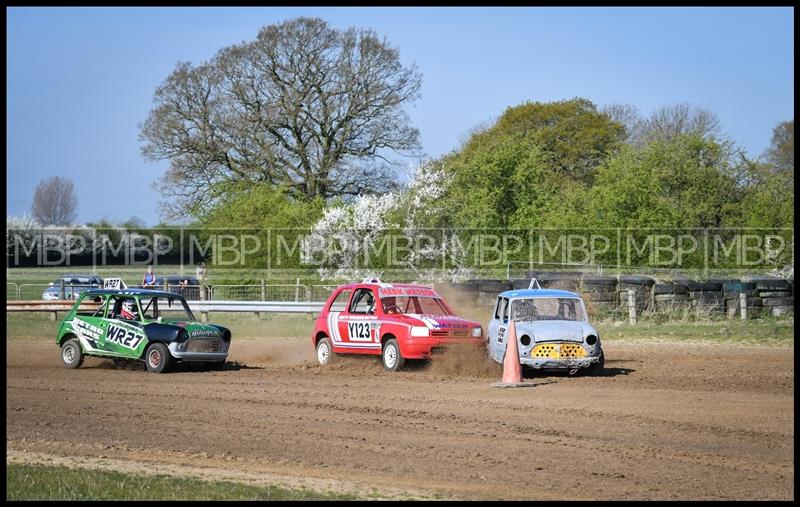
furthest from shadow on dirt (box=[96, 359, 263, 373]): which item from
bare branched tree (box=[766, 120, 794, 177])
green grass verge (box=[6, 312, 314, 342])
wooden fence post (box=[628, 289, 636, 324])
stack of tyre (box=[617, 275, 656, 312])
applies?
bare branched tree (box=[766, 120, 794, 177])

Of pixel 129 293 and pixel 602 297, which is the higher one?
pixel 129 293

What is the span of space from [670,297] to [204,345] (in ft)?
48.6

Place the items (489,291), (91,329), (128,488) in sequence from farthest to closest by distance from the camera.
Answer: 1. (489,291)
2. (91,329)
3. (128,488)

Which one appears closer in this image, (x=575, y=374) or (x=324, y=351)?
(x=575, y=374)

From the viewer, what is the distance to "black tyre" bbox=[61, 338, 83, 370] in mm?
20031

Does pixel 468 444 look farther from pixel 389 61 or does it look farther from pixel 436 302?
pixel 389 61

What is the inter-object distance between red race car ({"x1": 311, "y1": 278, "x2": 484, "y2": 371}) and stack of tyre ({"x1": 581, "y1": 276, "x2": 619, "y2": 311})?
1003cm

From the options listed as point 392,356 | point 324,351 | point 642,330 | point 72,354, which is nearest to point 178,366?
point 72,354

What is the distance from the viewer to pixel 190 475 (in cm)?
988

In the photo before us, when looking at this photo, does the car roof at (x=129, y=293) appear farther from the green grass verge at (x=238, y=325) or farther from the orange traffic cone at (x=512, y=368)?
the green grass verge at (x=238, y=325)

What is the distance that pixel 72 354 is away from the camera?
20156mm

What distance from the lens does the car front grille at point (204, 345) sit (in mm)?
18969

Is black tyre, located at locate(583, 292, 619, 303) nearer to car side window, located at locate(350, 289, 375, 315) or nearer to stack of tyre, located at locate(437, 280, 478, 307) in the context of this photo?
stack of tyre, located at locate(437, 280, 478, 307)

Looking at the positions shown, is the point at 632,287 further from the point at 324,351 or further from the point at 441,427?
the point at 441,427
